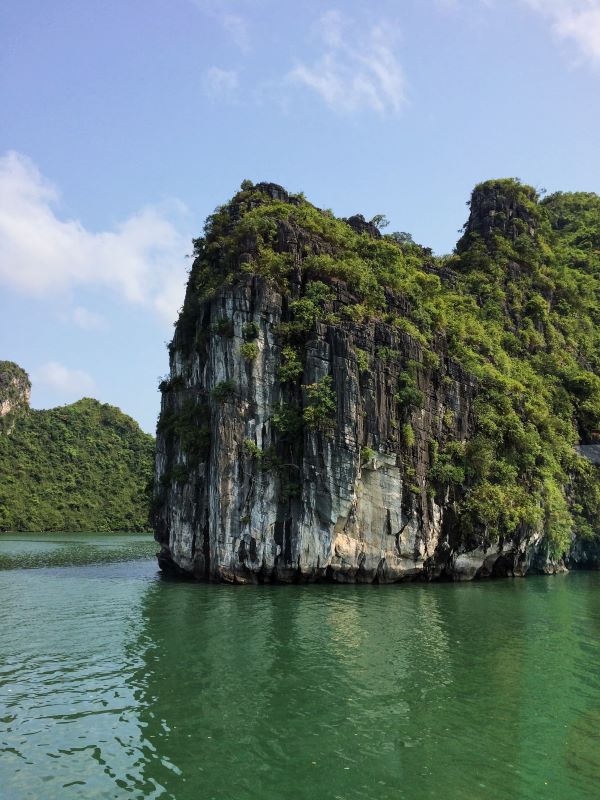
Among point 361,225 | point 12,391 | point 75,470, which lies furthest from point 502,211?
point 12,391

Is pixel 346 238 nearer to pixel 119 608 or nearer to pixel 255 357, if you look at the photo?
pixel 255 357

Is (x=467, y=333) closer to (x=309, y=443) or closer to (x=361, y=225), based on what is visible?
(x=361, y=225)

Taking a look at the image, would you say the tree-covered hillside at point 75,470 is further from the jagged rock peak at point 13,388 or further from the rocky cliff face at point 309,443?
the rocky cliff face at point 309,443

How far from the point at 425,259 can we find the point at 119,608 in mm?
36571

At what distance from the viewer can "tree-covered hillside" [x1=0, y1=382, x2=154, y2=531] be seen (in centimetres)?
7912

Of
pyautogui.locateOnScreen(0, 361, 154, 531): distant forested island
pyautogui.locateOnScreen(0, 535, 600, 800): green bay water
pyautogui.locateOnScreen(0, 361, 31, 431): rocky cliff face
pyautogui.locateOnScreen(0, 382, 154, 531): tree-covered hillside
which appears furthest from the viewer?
pyautogui.locateOnScreen(0, 361, 31, 431): rocky cliff face

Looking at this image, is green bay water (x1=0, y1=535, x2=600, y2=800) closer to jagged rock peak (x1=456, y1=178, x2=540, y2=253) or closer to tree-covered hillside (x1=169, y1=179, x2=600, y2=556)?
tree-covered hillside (x1=169, y1=179, x2=600, y2=556)

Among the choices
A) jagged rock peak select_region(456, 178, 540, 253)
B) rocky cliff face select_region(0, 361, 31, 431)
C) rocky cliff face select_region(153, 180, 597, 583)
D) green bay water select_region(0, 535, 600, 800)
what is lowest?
green bay water select_region(0, 535, 600, 800)

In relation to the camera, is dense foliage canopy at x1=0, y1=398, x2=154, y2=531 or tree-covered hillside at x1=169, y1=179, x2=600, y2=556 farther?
dense foliage canopy at x1=0, y1=398, x2=154, y2=531

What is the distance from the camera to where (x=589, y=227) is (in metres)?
63.7

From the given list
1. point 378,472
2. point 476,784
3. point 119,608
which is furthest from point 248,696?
point 378,472

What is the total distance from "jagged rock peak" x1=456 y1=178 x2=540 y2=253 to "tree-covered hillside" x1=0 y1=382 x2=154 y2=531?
5353cm

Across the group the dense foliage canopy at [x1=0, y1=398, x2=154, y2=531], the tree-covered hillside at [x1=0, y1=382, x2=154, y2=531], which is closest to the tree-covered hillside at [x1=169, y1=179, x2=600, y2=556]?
the dense foliage canopy at [x1=0, y1=398, x2=154, y2=531]

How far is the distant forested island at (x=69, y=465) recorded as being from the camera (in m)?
79.4
